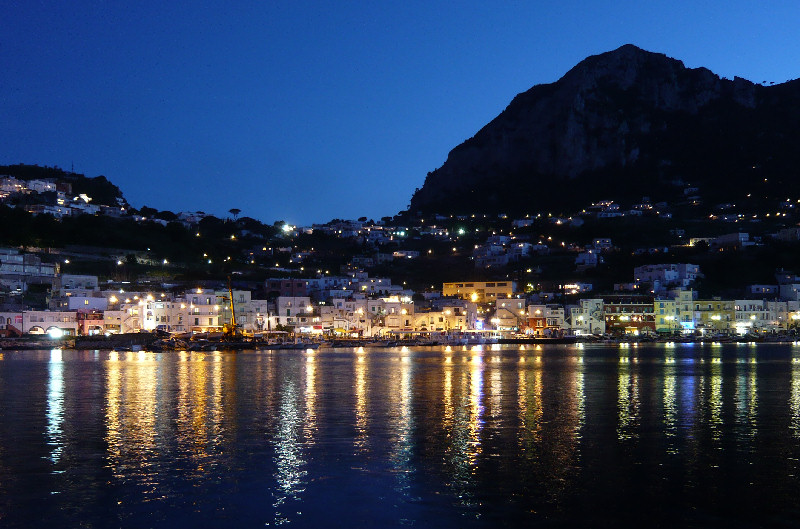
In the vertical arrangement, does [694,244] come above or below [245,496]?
above

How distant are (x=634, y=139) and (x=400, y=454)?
153m

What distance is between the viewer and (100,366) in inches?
1681

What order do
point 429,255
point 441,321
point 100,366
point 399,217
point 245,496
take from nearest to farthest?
1. point 245,496
2. point 100,366
3. point 441,321
4. point 429,255
5. point 399,217

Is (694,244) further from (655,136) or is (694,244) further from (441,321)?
(655,136)

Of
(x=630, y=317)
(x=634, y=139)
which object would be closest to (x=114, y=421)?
(x=630, y=317)

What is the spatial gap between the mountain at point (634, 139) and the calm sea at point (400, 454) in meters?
126

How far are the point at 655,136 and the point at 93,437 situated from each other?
15623cm

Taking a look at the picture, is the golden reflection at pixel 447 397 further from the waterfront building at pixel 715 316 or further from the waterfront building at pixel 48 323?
the waterfront building at pixel 715 316

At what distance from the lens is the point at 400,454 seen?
16203 millimetres

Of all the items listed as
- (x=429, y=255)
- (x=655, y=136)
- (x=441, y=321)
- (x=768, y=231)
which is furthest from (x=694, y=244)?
(x=655, y=136)

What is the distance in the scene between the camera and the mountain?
14988cm

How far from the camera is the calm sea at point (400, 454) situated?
11930 mm

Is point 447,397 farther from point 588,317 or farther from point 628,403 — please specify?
point 588,317

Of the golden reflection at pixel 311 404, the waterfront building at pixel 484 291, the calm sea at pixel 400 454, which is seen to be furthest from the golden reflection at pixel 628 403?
the waterfront building at pixel 484 291
